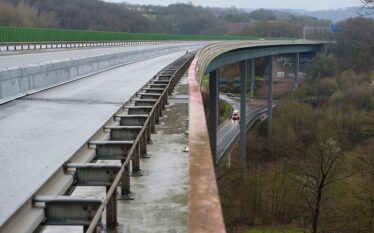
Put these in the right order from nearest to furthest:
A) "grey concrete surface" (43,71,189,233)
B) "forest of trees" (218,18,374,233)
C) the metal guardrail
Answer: "grey concrete surface" (43,71,189,233), the metal guardrail, "forest of trees" (218,18,374,233)

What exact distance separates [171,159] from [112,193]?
136 inches

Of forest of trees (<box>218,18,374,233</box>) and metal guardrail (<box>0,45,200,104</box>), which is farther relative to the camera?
forest of trees (<box>218,18,374,233</box>)

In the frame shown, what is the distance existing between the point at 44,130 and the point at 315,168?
2725 cm

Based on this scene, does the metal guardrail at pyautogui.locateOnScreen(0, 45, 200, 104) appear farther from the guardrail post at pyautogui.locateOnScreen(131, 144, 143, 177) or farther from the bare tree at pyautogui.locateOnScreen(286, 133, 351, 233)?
the bare tree at pyautogui.locateOnScreen(286, 133, 351, 233)

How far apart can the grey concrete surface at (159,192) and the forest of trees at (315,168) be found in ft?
27.7

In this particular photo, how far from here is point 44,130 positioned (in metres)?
9.97

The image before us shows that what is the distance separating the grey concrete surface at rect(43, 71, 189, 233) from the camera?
5.66 metres

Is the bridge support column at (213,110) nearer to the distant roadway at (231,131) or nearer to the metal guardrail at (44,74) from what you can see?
the distant roadway at (231,131)

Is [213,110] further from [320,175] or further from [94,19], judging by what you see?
[94,19]

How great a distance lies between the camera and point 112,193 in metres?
5.05

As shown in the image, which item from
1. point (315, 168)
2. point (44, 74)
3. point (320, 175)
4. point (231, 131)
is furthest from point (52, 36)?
point (44, 74)

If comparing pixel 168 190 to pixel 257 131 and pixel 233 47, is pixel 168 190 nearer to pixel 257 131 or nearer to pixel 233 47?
pixel 233 47

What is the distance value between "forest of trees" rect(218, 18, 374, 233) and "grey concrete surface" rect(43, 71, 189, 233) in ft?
27.7

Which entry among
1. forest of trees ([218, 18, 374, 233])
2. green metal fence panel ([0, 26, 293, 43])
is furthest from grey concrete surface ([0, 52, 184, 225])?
green metal fence panel ([0, 26, 293, 43])
